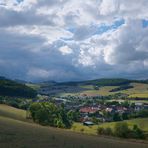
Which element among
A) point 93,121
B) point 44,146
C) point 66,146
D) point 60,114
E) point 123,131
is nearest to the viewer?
point 44,146

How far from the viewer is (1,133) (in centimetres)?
5525

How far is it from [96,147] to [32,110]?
252 feet

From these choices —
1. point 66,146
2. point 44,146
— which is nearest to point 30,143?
point 44,146

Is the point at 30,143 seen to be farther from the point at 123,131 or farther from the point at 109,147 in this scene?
the point at 123,131

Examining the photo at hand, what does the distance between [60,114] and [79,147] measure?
324ft

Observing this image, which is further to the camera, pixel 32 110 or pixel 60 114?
pixel 60 114

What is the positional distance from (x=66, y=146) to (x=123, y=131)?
7215cm

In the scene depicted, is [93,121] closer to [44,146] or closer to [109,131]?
[109,131]

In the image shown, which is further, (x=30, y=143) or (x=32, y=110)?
(x=32, y=110)

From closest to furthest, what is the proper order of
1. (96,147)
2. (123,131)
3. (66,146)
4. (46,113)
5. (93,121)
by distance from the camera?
(66,146) → (96,147) → (123,131) → (46,113) → (93,121)

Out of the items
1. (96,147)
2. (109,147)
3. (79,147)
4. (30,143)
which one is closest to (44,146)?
(30,143)

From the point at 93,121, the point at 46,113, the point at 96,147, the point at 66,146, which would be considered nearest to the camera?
the point at 66,146

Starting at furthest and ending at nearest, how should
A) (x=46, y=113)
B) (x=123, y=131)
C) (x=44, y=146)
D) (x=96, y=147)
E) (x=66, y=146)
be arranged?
1. (x=46, y=113)
2. (x=123, y=131)
3. (x=96, y=147)
4. (x=66, y=146)
5. (x=44, y=146)

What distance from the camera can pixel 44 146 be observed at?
160 ft
